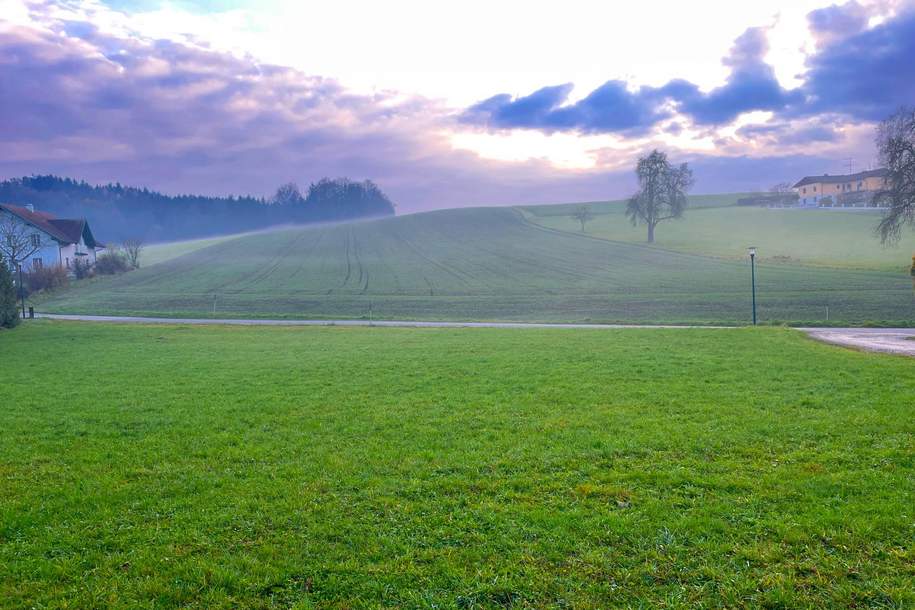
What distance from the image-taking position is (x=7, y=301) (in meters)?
30.3

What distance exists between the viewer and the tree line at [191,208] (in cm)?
14225

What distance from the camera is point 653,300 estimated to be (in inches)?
1639

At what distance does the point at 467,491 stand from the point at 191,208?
609 feet

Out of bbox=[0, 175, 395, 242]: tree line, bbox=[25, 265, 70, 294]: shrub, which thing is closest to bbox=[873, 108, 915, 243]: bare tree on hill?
bbox=[25, 265, 70, 294]: shrub

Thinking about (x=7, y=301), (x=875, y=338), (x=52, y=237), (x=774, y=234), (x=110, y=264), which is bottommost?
(x=875, y=338)

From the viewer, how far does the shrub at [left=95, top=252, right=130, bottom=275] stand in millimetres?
68562

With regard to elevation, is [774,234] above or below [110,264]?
below

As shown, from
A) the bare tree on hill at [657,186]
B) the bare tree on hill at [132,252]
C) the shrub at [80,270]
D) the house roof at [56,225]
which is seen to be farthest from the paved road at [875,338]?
the bare tree on hill at [132,252]

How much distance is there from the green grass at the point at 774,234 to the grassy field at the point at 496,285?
301 centimetres

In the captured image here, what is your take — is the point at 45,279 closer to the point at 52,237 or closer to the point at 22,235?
the point at 22,235

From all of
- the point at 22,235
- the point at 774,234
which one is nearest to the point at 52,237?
the point at 22,235

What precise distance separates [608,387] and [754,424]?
342 centimetres

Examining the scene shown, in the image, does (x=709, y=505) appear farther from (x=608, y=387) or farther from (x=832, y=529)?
(x=608, y=387)

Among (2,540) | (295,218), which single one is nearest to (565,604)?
(2,540)
